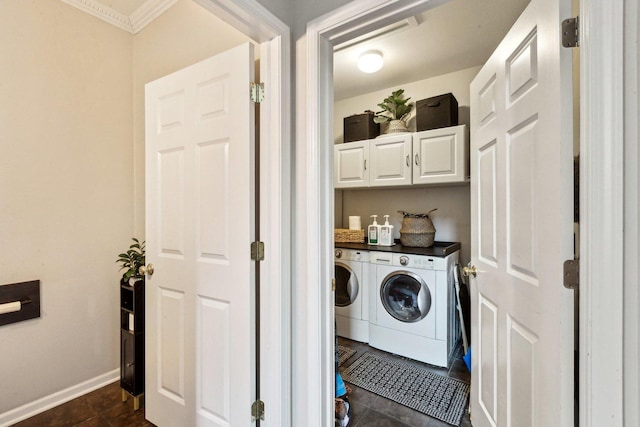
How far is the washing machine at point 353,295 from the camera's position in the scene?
269 cm

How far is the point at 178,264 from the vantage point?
153 centimetres

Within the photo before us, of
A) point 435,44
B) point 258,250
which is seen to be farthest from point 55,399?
point 435,44

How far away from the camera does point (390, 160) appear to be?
9.27 ft

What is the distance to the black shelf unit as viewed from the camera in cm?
175

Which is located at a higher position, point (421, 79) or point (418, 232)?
point (421, 79)

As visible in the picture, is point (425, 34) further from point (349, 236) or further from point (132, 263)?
point (132, 263)

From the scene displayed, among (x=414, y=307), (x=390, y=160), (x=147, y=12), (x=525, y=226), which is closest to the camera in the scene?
(x=525, y=226)

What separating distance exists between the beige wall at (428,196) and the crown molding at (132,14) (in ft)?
6.97

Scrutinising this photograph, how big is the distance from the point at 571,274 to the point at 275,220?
3.42ft

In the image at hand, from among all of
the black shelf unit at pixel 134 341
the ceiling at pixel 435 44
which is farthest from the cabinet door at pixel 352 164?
the black shelf unit at pixel 134 341

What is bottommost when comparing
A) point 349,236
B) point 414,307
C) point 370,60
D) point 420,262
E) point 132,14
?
Answer: point 414,307

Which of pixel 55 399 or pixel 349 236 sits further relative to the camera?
pixel 349 236

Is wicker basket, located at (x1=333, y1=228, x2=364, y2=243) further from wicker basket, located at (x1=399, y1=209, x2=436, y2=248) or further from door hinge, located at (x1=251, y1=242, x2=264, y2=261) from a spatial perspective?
door hinge, located at (x1=251, y1=242, x2=264, y2=261)
